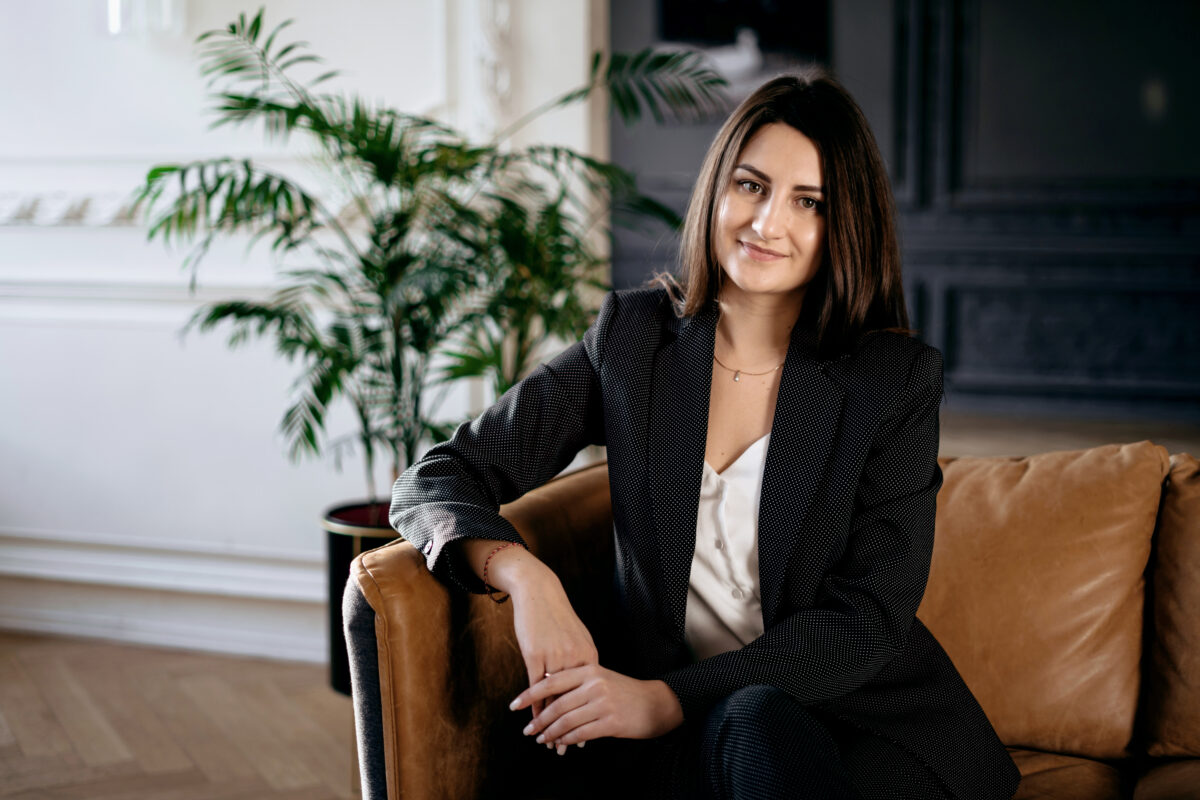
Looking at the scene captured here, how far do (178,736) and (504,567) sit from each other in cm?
164

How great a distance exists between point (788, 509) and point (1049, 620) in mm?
486

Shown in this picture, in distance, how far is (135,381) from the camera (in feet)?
10.4

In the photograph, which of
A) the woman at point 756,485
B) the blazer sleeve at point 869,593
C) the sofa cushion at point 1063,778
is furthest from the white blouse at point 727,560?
the sofa cushion at point 1063,778

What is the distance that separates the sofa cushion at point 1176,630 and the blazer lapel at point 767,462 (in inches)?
22.2

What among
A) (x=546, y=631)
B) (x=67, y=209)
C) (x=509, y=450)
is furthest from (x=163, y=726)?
(x=546, y=631)

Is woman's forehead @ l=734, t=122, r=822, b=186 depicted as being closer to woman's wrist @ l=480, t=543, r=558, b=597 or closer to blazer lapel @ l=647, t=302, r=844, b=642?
blazer lapel @ l=647, t=302, r=844, b=642

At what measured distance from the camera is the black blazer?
51.8 inches

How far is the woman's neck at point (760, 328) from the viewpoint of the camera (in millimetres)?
1522

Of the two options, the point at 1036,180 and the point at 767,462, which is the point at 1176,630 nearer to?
the point at 767,462

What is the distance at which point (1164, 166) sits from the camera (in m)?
3.96

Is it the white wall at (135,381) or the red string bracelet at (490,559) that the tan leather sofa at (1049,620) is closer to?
the red string bracelet at (490,559)

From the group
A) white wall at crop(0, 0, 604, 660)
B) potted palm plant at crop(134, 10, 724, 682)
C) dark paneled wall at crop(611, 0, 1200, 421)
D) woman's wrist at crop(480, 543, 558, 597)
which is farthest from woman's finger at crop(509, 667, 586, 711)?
dark paneled wall at crop(611, 0, 1200, 421)

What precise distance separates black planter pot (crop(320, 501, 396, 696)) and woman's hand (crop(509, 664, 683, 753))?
3.31ft

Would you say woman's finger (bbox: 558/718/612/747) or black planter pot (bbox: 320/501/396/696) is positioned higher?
woman's finger (bbox: 558/718/612/747)
